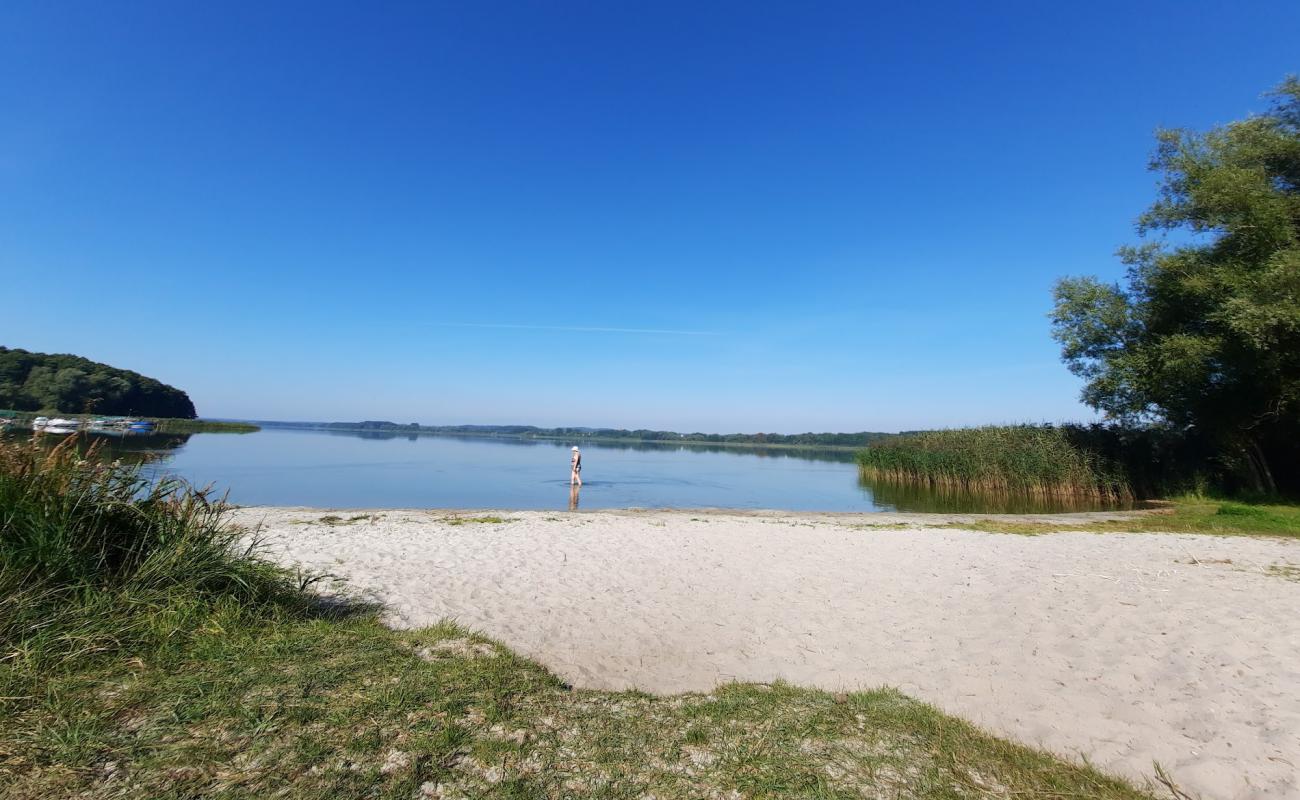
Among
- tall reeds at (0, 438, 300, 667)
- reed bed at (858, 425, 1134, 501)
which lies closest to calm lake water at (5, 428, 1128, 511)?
reed bed at (858, 425, 1134, 501)

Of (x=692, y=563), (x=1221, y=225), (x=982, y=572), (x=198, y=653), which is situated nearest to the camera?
(x=198, y=653)

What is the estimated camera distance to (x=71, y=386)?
38250 millimetres

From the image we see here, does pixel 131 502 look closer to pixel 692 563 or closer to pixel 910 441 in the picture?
pixel 692 563

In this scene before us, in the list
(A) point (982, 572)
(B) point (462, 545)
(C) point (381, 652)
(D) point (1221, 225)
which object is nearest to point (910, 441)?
(D) point (1221, 225)

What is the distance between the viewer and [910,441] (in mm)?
29422

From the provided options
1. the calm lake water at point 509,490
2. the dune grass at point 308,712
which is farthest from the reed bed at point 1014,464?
the dune grass at point 308,712

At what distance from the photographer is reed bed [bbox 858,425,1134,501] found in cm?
2100

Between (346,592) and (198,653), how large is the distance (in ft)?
8.48

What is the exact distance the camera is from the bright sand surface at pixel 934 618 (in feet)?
12.1

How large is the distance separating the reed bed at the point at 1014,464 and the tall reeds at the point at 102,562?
967 inches

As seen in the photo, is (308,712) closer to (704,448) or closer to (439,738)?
(439,738)

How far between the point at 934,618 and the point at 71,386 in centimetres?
5264

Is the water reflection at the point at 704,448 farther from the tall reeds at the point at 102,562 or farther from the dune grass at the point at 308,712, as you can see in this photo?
the tall reeds at the point at 102,562

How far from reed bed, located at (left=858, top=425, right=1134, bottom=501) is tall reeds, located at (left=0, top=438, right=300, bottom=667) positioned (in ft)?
80.6
